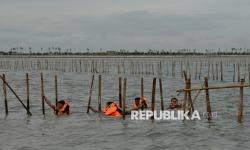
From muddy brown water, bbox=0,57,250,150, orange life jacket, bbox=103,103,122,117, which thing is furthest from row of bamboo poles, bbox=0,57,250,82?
muddy brown water, bbox=0,57,250,150

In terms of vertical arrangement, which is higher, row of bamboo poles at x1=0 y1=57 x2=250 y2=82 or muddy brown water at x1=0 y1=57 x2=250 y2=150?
muddy brown water at x1=0 y1=57 x2=250 y2=150

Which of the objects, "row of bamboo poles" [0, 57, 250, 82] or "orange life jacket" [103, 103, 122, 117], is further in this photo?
"row of bamboo poles" [0, 57, 250, 82]

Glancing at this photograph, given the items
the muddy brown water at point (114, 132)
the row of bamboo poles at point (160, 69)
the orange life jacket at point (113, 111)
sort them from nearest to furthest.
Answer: the muddy brown water at point (114, 132) < the orange life jacket at point (113, 111) < the row of bamboo poles at point (160, 69)

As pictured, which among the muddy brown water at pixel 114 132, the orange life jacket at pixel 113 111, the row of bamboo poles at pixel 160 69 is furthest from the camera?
the row of bamboo poles at pixel 160 69

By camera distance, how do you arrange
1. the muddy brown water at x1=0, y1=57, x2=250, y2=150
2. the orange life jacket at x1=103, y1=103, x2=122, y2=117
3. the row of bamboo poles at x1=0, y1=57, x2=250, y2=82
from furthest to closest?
the row of bamboo poles at x1=0, y1=57, x2=250, y2=82 → the orange life jacket at x1=103, y1=103, x2=122, y2=117 → the muddy brown water at x1=0, y1=57, x2=250, y2=150

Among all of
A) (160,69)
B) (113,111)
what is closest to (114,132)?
(113,111)

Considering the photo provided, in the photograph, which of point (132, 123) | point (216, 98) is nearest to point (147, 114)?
point (132, 123)

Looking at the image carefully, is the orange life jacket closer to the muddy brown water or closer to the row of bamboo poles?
the muddy brown water

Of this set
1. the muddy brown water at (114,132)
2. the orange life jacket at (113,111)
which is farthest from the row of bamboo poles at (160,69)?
the muddy brown water at (114,132)

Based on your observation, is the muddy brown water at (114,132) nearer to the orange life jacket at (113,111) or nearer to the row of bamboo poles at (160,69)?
the orange life jacket at (113,111)

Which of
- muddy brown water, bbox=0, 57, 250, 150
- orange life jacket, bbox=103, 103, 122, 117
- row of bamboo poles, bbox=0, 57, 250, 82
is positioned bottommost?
row of bamboo poles, bbox=0, 57, 250, 82

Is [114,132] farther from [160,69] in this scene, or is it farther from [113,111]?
Answer: [160,69]

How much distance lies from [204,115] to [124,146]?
23.8 ft

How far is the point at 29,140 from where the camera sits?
17766mm
